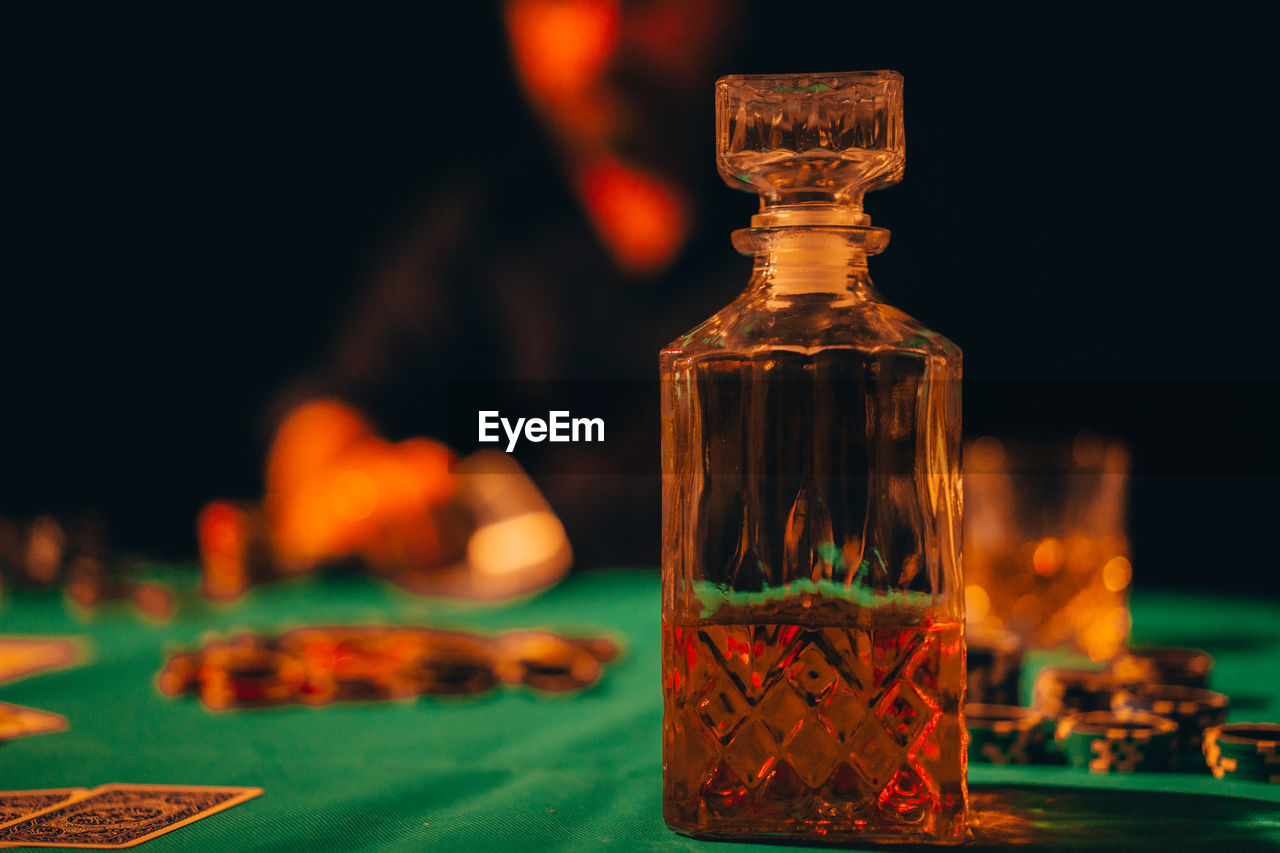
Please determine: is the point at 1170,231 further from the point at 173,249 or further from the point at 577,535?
the point at 173,249

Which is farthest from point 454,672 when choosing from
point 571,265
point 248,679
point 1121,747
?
point 571,265

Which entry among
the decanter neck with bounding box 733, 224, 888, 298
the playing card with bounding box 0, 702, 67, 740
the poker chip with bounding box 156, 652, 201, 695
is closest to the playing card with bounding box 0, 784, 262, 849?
the playing card with bounding box 0, 702, 67, 740

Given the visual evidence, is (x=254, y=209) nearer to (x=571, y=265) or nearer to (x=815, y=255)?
(x=571, y=265)

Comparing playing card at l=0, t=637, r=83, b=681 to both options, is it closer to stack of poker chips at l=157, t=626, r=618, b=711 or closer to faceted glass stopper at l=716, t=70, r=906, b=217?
stack of poker chips at l=157, t=626, r=618, b=711

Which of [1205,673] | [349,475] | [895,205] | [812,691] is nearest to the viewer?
[812,691]

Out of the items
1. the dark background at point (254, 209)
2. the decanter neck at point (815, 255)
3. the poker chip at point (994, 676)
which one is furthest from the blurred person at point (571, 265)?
the decanter neck at point (815, 255)

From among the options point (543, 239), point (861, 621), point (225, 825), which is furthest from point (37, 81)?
point (861, 621)
